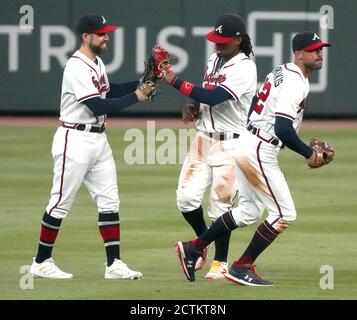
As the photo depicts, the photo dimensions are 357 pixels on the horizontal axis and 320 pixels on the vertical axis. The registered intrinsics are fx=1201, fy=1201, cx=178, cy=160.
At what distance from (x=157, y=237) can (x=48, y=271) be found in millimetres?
2296

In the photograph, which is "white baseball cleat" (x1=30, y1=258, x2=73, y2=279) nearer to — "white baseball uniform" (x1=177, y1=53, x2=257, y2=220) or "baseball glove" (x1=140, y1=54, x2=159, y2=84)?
"white baseball uniform" (x1=177, y1=53, x2=257, y2=220)

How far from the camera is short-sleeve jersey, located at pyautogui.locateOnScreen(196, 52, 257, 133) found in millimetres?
9984

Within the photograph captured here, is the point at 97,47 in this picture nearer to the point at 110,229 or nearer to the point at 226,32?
the point at 226,32

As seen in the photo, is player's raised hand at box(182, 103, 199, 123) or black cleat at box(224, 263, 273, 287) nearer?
black cleat at box(224, 263, 273, 287)

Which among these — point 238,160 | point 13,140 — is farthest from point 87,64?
point 13,140

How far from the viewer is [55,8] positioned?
23.7 metres

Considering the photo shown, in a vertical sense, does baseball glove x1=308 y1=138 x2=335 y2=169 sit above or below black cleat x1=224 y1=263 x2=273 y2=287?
above

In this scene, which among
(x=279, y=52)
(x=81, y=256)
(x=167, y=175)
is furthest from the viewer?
(x=279, y=52)

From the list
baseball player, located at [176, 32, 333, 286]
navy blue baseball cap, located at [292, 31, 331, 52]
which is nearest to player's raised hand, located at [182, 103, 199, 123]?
baseball player, located at [176, 32, 333, 286]

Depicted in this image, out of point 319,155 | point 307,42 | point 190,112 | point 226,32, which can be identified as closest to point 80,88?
point 190,112

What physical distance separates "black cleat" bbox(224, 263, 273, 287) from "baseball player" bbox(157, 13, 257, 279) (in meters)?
0.40

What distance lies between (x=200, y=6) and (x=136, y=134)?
3247 millimetres

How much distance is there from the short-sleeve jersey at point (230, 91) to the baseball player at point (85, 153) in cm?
65

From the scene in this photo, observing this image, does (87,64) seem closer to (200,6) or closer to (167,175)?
(167,175)
